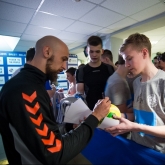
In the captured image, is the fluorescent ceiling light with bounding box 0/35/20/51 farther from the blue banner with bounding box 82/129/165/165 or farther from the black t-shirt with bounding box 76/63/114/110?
the blue banner with bounding box 82/129/165/165

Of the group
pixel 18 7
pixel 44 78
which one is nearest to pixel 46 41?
pixel 44 78

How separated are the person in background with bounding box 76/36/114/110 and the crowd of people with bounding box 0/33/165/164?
52 cm

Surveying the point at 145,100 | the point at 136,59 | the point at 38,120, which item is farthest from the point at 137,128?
the point at 38,120

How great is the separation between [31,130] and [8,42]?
4.75 metres

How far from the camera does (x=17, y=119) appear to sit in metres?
0.57

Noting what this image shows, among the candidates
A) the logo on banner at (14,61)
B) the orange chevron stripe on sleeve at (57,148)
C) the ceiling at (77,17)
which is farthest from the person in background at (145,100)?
the logo on banner at (14,61)

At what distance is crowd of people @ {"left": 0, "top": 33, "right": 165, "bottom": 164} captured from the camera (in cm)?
58

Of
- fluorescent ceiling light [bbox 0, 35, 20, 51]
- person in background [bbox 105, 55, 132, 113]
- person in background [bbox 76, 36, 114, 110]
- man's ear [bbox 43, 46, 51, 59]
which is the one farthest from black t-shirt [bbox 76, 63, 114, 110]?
fluorescent ceiling light [bbox 0, 35, 20, 51]

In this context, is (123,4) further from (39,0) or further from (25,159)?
(25,159)

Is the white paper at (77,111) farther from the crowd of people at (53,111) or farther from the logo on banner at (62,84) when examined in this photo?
the logo on banner at (62,84)

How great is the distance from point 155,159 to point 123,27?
344 cm

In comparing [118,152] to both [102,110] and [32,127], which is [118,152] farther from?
[32,127]

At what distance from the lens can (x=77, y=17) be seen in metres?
2.72

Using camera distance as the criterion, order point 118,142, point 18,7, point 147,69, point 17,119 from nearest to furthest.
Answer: point 17,119, point 147,69, point 118,142, point 18,7
